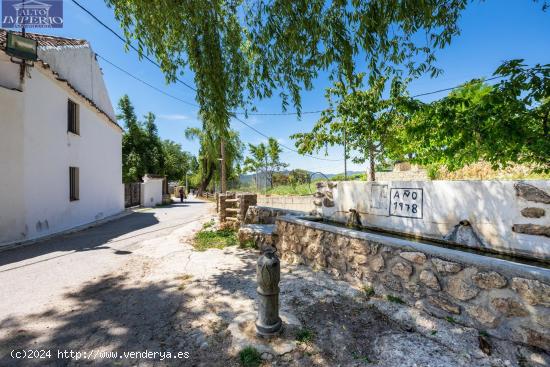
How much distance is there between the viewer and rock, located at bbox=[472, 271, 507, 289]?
88.1 inches

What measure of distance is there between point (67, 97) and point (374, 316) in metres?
11.9

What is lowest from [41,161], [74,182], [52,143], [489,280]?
[489,280]

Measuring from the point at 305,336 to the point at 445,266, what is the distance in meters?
1.65

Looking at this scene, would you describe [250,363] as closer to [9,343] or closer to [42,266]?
[9,343]

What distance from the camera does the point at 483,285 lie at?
2350mm

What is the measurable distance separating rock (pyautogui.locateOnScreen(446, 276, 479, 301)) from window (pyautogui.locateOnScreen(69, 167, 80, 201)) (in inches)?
479

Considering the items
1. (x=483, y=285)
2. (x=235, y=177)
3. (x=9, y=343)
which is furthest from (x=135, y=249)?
(x=235, y=177)

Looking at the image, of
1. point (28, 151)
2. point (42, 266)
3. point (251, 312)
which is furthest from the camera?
point (28, 151)

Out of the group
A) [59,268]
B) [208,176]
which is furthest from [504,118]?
[208,176]

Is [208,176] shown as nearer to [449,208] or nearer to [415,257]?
[449,208]

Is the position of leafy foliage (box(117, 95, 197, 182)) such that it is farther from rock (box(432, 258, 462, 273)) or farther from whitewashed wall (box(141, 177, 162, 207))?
rock (box(432, 258, 462, 273))

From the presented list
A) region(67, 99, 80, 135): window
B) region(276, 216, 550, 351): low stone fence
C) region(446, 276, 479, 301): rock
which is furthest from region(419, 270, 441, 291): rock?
region(67, 99, 80, 135): window

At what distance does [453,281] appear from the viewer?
256 centimetres

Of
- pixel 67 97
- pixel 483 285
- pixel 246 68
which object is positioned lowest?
pixel 483 285
